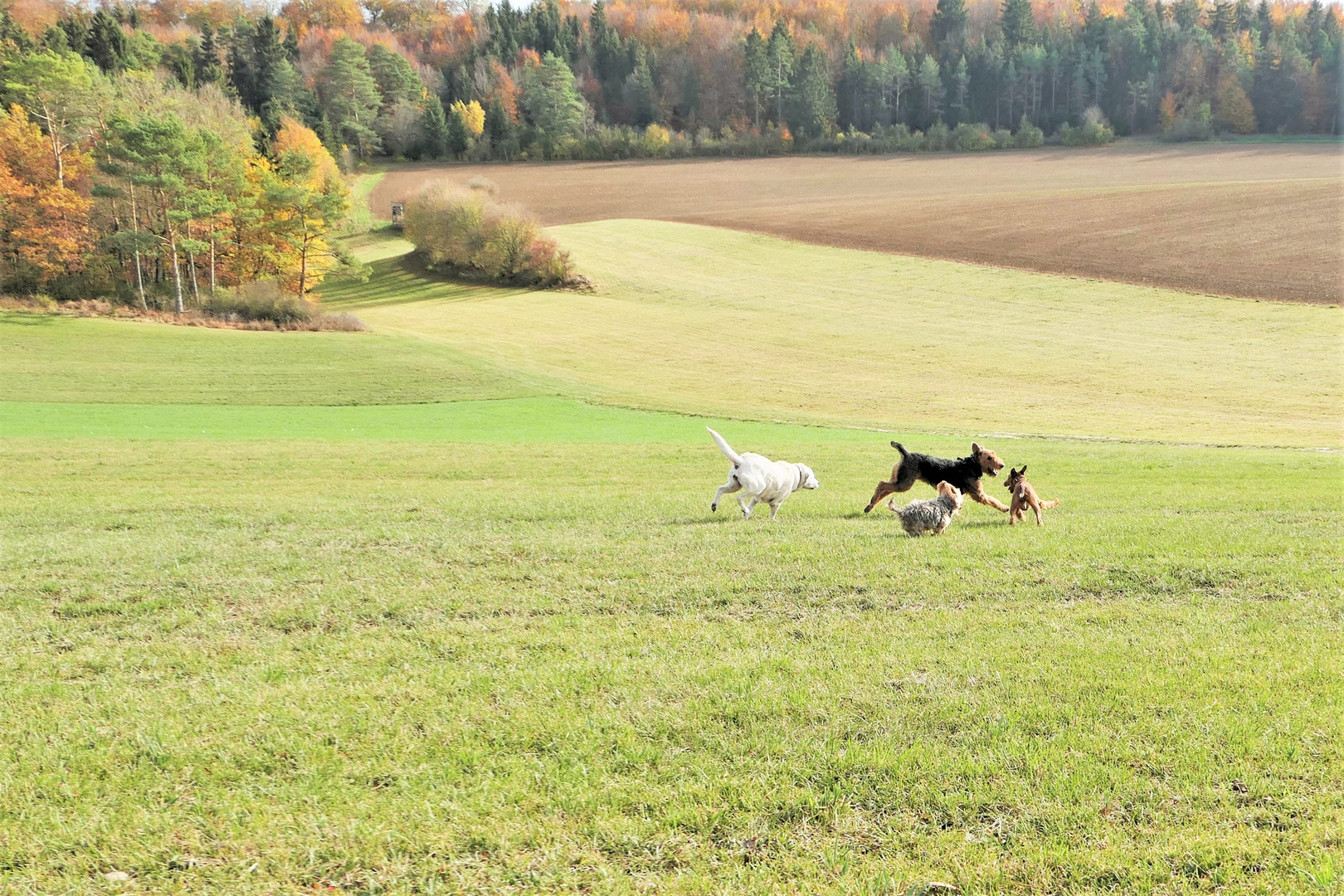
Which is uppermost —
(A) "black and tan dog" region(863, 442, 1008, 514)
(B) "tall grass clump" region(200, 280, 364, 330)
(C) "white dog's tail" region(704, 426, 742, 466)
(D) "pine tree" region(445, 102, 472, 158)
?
(D) "pine tree" region(445, 102, 472, 158)

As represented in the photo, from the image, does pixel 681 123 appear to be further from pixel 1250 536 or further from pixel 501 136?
pixel 1250 536

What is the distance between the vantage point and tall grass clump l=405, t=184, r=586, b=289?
7500 cm

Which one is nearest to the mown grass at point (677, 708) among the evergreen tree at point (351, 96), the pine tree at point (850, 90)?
the evergreen tree at point (351, 96)

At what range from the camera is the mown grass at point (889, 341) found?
37844 millimetres

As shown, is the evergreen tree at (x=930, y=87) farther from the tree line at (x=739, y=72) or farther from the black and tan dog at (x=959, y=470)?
the black and tan dog at (x=959, y=470)

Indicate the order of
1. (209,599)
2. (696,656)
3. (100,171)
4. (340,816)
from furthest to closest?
1. (100,171)
2. (209,599)
3. (696,656)
4. (340,816)

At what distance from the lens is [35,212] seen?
59531 mm

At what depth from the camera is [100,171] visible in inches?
2367

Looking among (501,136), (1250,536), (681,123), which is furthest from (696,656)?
(681,123)

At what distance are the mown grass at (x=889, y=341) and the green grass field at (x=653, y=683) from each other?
51.6 ft

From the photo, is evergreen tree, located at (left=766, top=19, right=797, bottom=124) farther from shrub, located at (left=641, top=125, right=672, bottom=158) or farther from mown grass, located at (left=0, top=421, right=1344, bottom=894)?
mown grass, located at (left=0, top=421, right=1344, bottom=894)

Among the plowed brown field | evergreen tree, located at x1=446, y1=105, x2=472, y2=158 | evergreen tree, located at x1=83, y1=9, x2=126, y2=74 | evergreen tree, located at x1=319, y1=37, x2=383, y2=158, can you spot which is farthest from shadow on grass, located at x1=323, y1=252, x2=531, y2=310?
evergreen tree, located at x1=319, y1=37, x2=383, y2=158

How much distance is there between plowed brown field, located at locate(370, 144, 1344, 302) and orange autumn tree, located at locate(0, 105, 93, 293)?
37.3 m

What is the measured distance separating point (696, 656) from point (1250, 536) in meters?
8.89
